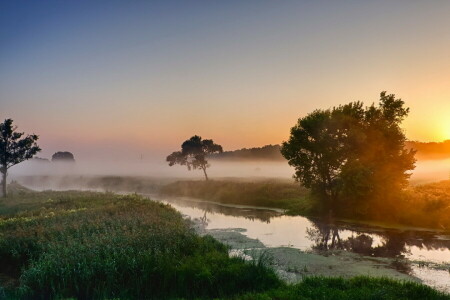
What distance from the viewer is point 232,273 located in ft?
58.1

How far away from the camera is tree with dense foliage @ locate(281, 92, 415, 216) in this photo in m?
42.8

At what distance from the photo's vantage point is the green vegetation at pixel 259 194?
5430cm

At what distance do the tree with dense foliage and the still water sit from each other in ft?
15.9

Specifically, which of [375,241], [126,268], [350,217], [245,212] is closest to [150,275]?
[126,268]

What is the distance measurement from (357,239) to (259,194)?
3017 centimetres

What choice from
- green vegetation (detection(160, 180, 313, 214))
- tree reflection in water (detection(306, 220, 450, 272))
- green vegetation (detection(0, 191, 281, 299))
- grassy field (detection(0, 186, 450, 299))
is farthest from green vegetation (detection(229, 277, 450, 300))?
green vegetation (detection(160, 180, 313, 214))

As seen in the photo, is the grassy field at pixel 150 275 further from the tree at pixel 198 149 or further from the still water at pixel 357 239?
the tree at pixel 198 149

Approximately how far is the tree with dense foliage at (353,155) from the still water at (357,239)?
4.84m

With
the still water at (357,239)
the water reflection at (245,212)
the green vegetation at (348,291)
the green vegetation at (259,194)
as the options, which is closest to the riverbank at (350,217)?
the green vegetation at (259,194)

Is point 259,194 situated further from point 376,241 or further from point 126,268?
point 126,268

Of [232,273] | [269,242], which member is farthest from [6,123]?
[232,273]

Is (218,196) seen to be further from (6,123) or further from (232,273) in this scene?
(232,273)

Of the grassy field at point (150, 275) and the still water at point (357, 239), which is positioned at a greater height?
the grassy field at point (150, 275)

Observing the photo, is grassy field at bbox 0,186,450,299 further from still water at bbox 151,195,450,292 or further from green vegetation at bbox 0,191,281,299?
still water at bbox 151,195,450,292
